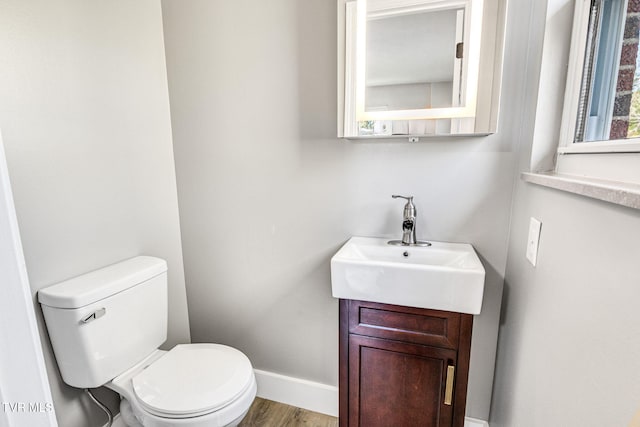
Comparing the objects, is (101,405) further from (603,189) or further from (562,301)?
(603,189)

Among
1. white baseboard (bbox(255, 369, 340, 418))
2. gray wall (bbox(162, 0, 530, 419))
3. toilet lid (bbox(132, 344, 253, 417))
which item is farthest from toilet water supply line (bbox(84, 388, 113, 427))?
white baseboard (bbox(255, 369, 340, 418))

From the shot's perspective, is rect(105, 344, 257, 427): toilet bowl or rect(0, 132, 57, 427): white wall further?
rect(105, 344, 257, 427): toilet bowl

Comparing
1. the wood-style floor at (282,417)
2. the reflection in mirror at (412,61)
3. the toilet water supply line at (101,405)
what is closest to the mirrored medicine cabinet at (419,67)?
the reflection in mirror at (412,61)

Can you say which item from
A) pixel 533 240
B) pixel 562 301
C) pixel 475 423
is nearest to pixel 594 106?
pixel 533 240

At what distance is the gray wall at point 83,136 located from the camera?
1.07m

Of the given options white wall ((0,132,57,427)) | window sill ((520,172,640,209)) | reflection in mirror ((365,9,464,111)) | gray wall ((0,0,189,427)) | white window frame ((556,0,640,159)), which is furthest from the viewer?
reflection in mirror ((365,9,464,111))

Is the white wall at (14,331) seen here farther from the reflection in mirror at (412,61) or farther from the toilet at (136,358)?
the reflection in mirror at (412,61)

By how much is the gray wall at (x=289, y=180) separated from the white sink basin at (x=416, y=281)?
0.25 meters

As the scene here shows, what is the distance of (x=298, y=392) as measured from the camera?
1655mm

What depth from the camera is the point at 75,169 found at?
48.3 inches

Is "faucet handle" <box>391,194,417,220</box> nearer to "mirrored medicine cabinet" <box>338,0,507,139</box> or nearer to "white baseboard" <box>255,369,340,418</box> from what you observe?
"mirrored medicine cabinet" <box>338,0,507,139</box>

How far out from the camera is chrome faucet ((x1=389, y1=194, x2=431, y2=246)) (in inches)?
50.3

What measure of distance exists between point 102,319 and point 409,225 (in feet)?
4.03

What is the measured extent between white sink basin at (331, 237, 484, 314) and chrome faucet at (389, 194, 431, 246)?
12 centimetres
